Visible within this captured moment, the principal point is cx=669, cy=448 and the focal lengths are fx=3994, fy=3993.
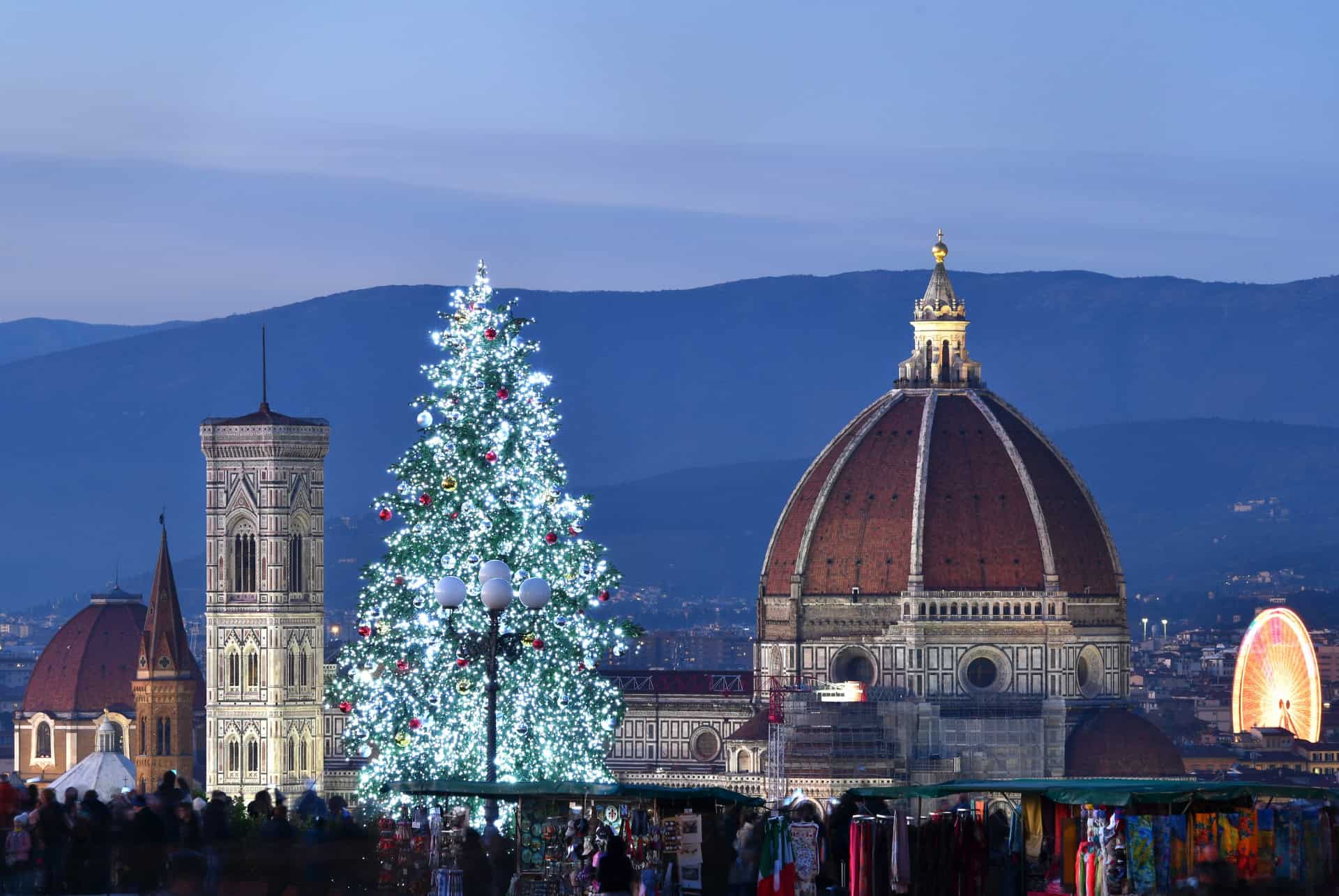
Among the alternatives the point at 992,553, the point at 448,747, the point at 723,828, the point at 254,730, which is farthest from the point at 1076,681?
the point at 723,828

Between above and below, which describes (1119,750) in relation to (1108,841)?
below

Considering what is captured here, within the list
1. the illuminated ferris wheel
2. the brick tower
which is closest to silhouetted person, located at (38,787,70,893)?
the brick tower

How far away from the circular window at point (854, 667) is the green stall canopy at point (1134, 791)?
93.5 meters

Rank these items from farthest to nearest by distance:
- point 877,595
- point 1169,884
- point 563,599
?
point 877,595, point 563,599, point 1169,884

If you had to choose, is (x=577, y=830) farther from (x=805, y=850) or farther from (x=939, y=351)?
(x=939, y=351)

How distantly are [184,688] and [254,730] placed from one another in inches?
703

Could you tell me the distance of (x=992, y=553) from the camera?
476 ft

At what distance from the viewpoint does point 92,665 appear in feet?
598

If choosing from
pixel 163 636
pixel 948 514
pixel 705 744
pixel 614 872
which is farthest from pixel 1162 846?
pixel 163 636

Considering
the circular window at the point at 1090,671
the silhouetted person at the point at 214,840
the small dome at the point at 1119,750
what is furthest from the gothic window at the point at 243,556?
the silhouetted person at the point at 214,840

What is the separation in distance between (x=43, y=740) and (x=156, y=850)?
132 meters

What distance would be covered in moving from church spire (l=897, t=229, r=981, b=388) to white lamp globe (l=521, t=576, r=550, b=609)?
9144cm

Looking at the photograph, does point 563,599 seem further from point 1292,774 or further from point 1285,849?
point 1292,774

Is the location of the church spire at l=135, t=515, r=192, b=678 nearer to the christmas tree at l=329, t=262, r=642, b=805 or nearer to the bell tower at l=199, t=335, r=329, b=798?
the bell tower at l=199, t=335, r=329, b=798
